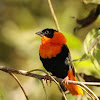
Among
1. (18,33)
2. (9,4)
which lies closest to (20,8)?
(9,4)

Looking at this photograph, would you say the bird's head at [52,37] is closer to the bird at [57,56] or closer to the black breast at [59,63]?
the bird at [57,56]

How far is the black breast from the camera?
3520 mm

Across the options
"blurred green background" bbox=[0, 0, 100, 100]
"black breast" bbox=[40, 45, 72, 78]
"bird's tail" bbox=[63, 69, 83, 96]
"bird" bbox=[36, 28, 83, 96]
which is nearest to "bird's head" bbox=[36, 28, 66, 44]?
"bird" bbox=[36, 28, 83, 96]

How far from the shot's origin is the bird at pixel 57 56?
3499 millimetres

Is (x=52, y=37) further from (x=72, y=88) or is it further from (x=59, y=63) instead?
(x=72, y=88)

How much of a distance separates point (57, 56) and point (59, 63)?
13cm

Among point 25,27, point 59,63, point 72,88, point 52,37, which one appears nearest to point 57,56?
point 59,63

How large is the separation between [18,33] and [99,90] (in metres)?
2.85

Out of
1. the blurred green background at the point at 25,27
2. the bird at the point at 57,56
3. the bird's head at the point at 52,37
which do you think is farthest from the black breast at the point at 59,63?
the blurred green background at the point at 25,27

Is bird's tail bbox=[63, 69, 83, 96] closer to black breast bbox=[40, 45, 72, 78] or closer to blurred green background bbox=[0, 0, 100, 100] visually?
black breast bbox=[40, 45, 72, 78]

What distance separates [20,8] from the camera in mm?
7188

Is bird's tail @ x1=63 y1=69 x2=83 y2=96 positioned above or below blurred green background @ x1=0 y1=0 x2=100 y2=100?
below

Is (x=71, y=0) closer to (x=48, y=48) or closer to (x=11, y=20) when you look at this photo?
(x=11, y=20)

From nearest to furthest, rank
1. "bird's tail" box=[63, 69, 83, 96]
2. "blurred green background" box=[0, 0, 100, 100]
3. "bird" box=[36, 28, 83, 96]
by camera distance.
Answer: "bird's tail" box=[63, 69, 83, 96] < "bird" box=[36, 28, 83, 96] < "blurred green background" box=[0, 0, 100, 100]
